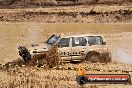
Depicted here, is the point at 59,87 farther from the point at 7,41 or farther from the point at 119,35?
the point at 119,35

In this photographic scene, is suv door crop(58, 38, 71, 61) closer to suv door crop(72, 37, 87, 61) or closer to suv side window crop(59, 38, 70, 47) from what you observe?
suv side window crop(59, 38, 70, 47)

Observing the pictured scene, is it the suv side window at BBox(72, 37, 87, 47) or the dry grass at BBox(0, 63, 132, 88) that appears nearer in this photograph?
the dry grass at BBox(0, 63, 132, 88)

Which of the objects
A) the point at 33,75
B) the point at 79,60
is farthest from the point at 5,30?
the point at 33,75

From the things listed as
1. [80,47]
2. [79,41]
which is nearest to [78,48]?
[80,47]

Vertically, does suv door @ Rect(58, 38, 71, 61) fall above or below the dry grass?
above

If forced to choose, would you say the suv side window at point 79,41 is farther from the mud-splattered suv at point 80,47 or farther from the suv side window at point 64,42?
the suv side window at point 64,42

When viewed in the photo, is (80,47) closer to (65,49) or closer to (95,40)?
(65,49)

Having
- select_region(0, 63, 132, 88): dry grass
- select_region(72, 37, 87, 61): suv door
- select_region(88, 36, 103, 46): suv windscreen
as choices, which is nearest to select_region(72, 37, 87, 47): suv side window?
select_region(72, 37, 87, 61): suv door

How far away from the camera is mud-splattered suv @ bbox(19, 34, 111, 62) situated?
20.4m


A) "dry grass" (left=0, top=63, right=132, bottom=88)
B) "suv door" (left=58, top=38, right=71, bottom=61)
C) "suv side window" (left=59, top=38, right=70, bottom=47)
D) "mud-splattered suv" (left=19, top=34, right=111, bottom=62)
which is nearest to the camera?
"dry grass" (left=0, top=63, right=132, bottom=88)

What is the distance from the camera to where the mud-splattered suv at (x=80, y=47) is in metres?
20.4

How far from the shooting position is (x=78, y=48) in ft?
67.9

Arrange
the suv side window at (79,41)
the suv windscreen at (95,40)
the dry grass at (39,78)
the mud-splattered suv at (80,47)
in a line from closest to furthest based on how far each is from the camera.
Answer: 1. the dry grass at (39,78)
2. the mud-splattered suv at (80,47)
3. the suv side window at (79,41)
4. the suv windscreen at (95,40)

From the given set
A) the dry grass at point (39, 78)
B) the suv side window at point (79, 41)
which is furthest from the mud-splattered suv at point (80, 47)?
the dry grass at point (39, 78)
